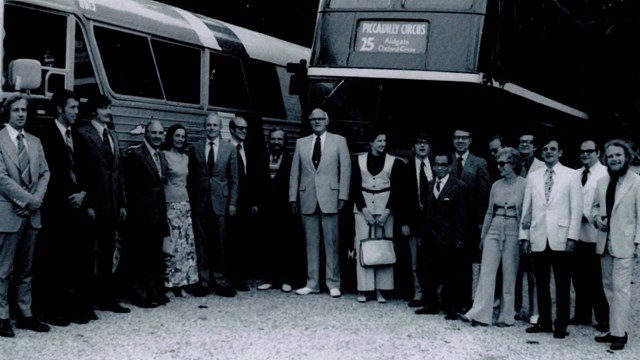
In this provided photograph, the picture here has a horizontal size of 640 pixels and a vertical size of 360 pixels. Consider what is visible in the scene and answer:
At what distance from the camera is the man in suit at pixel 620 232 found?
A: 7.12 meters

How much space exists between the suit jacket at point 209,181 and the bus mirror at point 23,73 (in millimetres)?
2249

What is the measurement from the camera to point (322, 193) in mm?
9195

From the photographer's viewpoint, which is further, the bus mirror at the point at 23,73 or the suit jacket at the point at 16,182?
the bus mirror at the point at 23,73

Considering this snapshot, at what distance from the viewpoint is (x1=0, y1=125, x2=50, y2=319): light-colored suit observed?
6.79 meters

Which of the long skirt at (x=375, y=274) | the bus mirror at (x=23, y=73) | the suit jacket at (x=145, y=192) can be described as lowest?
the long skirt at (x=375, y=274)

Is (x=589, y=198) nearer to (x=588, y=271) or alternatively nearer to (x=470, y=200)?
(x=588, y=271)

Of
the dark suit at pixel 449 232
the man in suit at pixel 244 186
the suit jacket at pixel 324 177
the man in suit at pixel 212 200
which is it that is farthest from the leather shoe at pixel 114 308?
the dark suit at pixel 449 232

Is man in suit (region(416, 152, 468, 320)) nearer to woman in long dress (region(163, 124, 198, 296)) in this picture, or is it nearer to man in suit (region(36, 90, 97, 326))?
woman in long dress (region(163, 124, 198, 296))

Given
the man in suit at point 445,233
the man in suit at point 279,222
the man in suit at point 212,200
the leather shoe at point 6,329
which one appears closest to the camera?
the leather shoe at point 6,329

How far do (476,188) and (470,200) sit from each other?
0.15 meters

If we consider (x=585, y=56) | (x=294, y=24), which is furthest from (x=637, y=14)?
(x=294, y=24)

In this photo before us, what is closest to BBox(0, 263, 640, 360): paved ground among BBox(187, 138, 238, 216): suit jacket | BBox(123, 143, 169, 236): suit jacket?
BBox(123, 143, 169, 236): suit jacket

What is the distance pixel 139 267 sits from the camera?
8422mm

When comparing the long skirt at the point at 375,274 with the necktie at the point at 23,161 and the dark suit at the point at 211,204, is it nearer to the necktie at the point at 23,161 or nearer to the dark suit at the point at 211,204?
the dark suit at the point at 211,204
